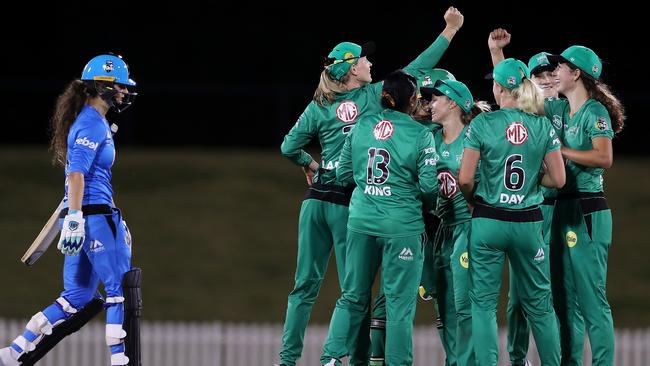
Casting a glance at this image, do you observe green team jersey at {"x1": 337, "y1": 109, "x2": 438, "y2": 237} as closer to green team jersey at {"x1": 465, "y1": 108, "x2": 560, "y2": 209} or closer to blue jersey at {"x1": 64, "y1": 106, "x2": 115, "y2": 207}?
green team jersey at {"x1": 465, "y1": 108, "x2": 560, "y2": 209}

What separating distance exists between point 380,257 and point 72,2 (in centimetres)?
1438

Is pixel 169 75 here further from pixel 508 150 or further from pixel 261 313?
pixel 508 150

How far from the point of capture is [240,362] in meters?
15.5

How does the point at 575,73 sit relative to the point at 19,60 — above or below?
below

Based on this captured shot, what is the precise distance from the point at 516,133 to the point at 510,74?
1.26 feet

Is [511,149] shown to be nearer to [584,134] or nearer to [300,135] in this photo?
[584,134]

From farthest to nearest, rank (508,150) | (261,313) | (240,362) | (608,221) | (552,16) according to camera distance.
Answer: (552,16) → (261,313) → (240,362) → (608,221) → (508,150)

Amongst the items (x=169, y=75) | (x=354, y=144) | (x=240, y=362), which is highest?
(x=169, y=75)

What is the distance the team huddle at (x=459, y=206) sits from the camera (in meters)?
7.79

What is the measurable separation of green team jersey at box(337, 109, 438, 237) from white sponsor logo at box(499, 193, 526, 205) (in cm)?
42

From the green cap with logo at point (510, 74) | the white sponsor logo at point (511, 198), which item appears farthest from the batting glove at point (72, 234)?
the green cap with logo at point (510, 74)

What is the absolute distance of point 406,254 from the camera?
308 inches

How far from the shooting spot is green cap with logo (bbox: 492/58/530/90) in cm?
779

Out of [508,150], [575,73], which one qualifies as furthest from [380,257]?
[575,73]
